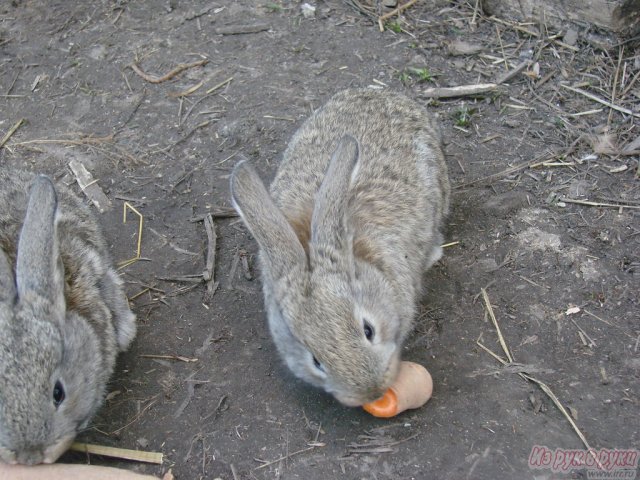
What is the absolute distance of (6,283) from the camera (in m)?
4.67

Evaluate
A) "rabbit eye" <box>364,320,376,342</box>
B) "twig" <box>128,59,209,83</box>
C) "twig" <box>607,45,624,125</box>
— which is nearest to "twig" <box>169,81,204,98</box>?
"twig" <box>128,59,209,83</box>

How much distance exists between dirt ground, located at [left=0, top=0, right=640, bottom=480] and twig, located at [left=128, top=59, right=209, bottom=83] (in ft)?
0.19

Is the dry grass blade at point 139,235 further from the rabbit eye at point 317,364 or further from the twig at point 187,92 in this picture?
the rabbit eye at point 317,364

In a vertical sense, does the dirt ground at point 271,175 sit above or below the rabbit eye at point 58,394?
below

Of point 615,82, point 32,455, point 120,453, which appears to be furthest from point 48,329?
point 615,82

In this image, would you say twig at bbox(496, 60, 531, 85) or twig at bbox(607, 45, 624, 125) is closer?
twig at bbox(607, 45, 624, 125)

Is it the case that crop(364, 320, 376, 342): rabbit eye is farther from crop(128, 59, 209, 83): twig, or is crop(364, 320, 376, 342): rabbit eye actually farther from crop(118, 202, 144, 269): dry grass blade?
crop(128, 59, 209, 83): twig

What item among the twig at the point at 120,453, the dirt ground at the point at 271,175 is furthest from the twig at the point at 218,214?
the twig at the point at 120,453

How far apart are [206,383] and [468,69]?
4.49 meters

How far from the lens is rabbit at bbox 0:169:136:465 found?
4.28 m

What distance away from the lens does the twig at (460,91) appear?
7.60 meters

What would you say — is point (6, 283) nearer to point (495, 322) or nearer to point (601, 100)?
point (495, 322)

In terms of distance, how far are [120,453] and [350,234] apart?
2.07 metres

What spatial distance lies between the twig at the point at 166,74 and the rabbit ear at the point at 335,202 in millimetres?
3990
